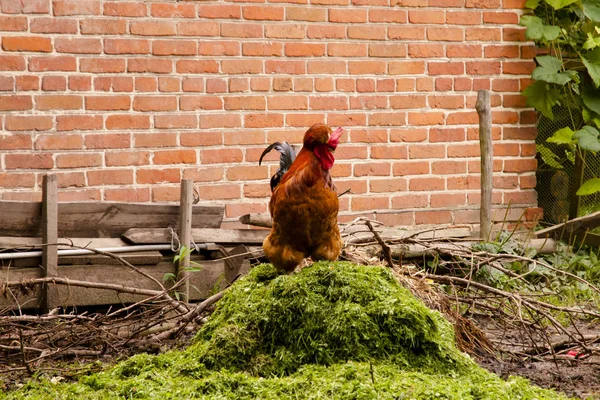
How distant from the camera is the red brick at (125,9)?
5805 millimetres

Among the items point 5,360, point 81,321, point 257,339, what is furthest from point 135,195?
point 257,339

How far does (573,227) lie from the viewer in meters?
7.00

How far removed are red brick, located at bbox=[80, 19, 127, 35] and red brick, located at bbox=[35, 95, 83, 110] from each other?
1.50 ft

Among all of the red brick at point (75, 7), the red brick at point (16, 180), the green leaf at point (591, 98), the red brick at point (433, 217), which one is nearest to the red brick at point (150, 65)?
the red brick at point (75, 7)

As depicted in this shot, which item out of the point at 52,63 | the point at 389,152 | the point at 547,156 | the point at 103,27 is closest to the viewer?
the point at 52,63

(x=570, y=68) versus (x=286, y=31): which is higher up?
(x=286, y=31)

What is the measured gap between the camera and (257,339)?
377 centimetres

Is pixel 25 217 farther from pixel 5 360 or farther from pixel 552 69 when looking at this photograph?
pixel 552 69

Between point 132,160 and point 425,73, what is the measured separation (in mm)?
2455

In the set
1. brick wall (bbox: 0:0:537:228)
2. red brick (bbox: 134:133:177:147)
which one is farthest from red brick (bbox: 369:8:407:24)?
red brick (bbox: 134:133:177:147)

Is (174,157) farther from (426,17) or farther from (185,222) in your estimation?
(426,17)

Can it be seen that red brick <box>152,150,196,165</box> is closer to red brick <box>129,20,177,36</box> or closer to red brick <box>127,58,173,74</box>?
red brick <box>127,58,173,74</box>

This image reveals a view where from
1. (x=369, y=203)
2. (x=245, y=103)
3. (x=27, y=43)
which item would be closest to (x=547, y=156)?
(x=369, y=203)

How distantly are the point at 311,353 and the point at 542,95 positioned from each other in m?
4.15
